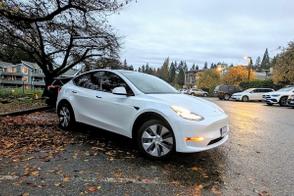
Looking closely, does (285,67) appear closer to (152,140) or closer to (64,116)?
(64,116)

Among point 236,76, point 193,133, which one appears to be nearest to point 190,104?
point 193,133

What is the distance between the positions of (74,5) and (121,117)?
7.43 metres

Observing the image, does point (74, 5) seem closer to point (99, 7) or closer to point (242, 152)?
point (99, 7)

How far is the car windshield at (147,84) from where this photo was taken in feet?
21.5

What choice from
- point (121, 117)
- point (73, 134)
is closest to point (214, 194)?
point (121, 117)

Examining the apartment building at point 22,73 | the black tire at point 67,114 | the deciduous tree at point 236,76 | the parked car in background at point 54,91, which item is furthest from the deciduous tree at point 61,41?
the apartment building at point 22,73

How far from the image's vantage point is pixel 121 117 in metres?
6.38

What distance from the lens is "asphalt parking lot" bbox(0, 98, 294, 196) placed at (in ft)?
14.3

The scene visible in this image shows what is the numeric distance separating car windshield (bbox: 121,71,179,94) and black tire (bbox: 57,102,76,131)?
5.78ft

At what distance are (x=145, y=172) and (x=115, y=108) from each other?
5.92 feet

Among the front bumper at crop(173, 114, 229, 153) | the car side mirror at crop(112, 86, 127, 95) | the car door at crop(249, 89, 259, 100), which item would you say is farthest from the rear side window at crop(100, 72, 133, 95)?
the car door at crop(249, 89, 259, 100)

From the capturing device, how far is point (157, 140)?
5.67 m

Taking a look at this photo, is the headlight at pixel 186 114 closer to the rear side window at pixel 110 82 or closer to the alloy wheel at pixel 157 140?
the alloy wheel at pixel 157 140

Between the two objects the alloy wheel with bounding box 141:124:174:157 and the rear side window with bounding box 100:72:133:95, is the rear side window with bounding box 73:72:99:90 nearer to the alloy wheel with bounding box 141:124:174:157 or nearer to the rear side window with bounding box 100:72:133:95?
the rear side window with bounding box 100:72:133:95
